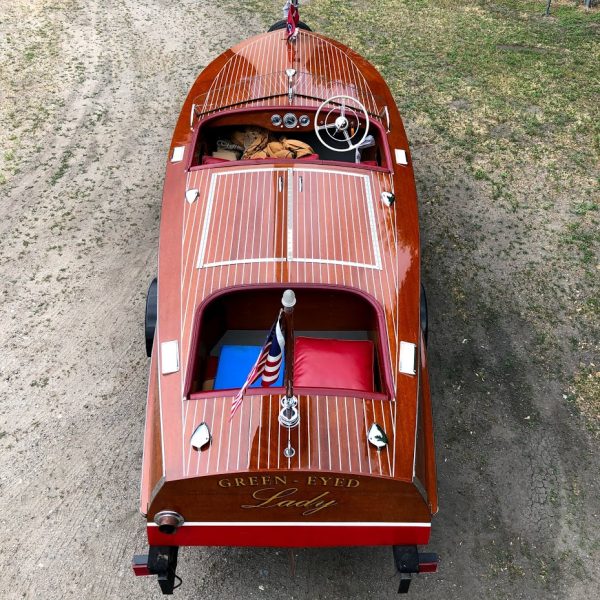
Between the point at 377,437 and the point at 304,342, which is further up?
the point at 304,342

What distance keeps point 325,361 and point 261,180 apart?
1660 millimetres

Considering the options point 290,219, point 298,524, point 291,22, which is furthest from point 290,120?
point 298,524

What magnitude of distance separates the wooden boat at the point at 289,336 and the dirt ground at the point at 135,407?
2.59ft

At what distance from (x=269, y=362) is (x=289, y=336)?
0.31m

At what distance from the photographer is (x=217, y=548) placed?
3846 mm

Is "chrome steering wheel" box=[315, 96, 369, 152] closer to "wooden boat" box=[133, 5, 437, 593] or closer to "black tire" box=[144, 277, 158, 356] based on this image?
"wooden boat" box=[133, 5, 437, 593]

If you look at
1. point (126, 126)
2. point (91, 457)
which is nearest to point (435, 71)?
point (126, 126)

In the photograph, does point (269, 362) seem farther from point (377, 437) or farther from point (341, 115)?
point (341, 115)

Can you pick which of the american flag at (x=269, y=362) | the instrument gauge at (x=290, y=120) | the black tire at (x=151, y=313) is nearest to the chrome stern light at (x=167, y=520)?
the american flag at (x=269, y=362)

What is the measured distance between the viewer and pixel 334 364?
145 inches

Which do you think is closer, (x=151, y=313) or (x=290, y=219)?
(x=290, y=219)

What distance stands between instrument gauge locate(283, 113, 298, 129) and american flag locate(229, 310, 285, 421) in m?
2.94

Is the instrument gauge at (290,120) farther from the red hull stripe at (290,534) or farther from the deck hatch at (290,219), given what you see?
the red hull stripe at (290,534)

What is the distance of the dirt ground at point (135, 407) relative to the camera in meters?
3.75
